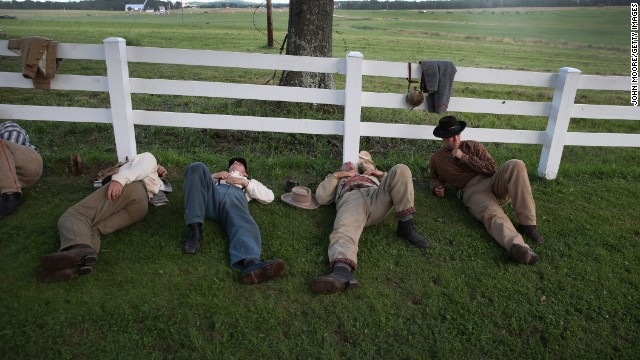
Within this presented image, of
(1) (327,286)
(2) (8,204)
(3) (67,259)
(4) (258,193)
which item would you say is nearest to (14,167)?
A: (2) (8,204)

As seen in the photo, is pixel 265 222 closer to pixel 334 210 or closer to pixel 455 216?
pixel 334 210

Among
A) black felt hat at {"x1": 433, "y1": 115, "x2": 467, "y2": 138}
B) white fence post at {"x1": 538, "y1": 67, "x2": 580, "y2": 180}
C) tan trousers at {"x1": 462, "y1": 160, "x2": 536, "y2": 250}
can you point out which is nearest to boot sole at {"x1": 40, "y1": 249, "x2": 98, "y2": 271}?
black felt hat at {"x1": 433, "y1": 115, "x2": 467, "y2": 138}

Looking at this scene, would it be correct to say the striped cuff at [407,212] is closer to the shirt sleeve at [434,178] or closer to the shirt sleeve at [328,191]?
the shirt sleeve at [328,191]

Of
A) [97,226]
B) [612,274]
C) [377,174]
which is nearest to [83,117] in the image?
[97,226]

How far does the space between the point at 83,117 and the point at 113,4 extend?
3492 cm

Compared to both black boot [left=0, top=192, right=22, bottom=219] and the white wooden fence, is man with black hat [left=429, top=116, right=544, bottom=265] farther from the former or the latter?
black boot [left=0, top=192, right=22, bottom=219]

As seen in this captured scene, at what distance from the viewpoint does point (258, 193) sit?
4.35 meters

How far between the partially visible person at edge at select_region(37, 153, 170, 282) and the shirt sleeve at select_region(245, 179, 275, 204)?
811 millimetres

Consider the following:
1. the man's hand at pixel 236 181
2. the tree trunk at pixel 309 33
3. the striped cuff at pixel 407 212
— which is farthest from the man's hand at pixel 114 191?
the tree trunk at pixel 309 33

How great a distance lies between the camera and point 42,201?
4.28 meters

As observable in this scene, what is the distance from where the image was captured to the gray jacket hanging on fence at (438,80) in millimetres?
4836

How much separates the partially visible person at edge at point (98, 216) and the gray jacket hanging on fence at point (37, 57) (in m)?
1.57

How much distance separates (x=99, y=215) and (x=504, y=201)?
3.65 metres

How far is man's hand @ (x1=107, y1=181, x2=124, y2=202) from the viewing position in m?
3.52
